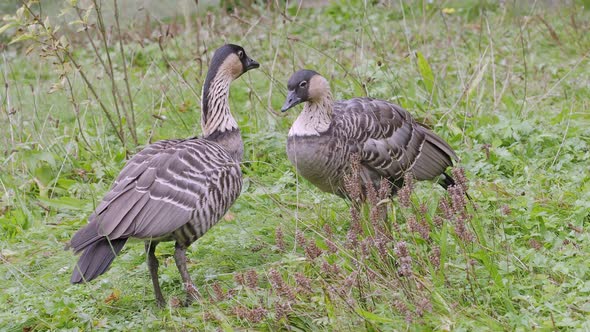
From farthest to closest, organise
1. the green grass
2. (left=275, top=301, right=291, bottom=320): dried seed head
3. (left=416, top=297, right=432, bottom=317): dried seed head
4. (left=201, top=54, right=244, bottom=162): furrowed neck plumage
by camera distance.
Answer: (left=201, top=54, right=244, bottom=162): furrowed neck plumage → the green grass → (left=275, top=301, right=291, bottom=320): dried seed head → (left=416, top=297, right=432, bottom=317): dried seed head

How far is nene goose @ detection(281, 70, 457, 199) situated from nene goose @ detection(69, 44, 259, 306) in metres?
0.57

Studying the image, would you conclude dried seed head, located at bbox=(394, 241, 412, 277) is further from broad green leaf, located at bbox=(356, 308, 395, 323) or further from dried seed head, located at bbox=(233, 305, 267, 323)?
dried seed head, located at bbox=(233, 305, 267, 323)

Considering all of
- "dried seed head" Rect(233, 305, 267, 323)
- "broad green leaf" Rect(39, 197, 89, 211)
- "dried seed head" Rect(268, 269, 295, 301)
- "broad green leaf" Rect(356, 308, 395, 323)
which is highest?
"dried seed head" Rect(268, 269, 295, 301)

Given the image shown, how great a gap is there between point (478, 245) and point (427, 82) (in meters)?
3.69

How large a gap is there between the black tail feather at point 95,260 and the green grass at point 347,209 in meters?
0.40

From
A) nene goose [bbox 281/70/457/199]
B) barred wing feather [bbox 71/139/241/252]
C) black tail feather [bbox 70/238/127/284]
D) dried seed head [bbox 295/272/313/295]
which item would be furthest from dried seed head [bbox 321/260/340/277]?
nene goose [bbox 281/70/457/199]

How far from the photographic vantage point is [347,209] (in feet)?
21.4

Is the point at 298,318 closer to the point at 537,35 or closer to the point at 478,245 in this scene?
the point at 478,245

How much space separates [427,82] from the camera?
322 inches

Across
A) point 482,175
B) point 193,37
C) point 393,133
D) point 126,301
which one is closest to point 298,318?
point 126,301

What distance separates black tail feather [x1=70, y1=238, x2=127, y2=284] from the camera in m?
4.84

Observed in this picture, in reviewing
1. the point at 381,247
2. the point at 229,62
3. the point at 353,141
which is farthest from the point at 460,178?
the point at 229,62

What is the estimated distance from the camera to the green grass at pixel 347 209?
4395mm

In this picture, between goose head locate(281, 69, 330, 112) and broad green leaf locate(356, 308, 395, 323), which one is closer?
broad green leaf locate(356, 308, 395, 323)
